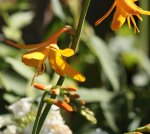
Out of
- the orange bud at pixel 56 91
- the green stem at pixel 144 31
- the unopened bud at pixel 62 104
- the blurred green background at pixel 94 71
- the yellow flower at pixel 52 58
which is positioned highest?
the yellow flower at pixel 52 58

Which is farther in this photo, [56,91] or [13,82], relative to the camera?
[13,82]

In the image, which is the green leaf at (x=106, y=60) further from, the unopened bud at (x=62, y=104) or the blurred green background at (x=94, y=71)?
the unopened bud at (x=62, y=104)

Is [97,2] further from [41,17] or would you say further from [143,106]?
[143,106]

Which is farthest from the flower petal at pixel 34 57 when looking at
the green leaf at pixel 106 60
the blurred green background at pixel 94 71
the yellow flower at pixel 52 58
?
the green leaf at pixel 106 60

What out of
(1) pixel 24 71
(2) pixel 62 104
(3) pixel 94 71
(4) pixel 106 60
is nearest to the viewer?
(2) pixel 62 104

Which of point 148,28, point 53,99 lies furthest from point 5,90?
point 148,28

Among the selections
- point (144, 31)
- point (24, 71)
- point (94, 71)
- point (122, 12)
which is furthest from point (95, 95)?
point (144, 31)

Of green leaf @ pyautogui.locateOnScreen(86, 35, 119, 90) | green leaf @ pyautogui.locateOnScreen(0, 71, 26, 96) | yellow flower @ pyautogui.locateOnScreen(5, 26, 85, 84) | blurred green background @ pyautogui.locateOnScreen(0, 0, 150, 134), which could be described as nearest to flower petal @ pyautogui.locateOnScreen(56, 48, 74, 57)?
yellow flower @ pyautogui.locateOnScreen(5, 26, 85, 84)

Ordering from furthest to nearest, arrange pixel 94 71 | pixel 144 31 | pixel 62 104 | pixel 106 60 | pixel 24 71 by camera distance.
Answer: pixel 144 31 < pixel 94 71 < pixel 106 60 < pixel 24 71 < pixel 62 104

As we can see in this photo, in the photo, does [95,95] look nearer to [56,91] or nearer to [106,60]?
[106,60]
